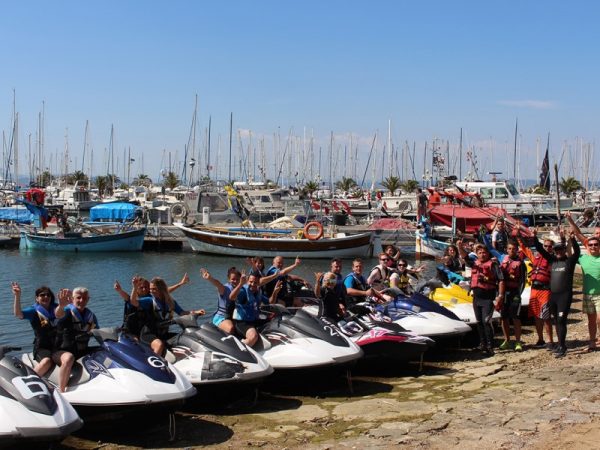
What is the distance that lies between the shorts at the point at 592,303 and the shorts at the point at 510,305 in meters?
1.21

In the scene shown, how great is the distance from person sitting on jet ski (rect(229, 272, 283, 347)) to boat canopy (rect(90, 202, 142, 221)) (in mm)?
41815

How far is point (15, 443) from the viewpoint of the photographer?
7.00 metres

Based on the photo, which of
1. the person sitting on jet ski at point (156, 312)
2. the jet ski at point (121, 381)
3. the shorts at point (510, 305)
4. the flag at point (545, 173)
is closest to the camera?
the jet ski at point (121, 381)

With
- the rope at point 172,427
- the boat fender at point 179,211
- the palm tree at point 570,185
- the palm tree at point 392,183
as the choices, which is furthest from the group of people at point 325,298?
the palm tree at point 570,185

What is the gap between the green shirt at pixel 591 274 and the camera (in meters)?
11.1

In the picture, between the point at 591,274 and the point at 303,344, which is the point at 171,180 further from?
the point at 303,344

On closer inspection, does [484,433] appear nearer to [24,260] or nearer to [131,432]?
[131,432]

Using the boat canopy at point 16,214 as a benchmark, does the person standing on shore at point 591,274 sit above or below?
above

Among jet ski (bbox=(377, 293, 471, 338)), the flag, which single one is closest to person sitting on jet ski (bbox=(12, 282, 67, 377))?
jet ski (bbox=(377, 293, 471, 338))

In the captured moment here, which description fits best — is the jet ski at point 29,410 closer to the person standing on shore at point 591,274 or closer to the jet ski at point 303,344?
the jet ski at point 303,344

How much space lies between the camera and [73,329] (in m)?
8.66

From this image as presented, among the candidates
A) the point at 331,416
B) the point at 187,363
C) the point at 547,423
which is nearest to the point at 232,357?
the point at 187,363

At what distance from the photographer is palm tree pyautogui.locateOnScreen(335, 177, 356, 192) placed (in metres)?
102

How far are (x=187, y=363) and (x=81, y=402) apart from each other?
1487mm
